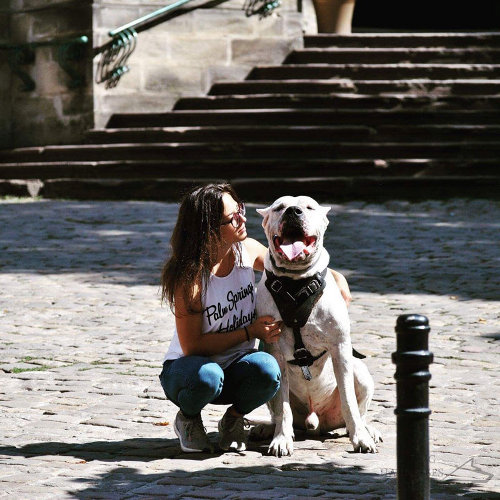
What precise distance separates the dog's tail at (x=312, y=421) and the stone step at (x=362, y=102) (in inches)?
424

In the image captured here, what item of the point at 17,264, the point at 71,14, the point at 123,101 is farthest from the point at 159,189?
the point at 17,264

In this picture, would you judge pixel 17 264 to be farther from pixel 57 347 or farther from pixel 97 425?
pixel 97 425

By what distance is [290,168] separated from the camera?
49.4ft

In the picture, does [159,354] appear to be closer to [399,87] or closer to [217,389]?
[217,389]

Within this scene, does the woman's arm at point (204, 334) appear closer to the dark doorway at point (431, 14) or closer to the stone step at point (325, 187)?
the stone step at point (325, 187)

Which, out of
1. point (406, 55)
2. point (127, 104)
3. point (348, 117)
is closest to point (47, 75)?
point (127, 104)

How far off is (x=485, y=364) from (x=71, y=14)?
37.1 ft

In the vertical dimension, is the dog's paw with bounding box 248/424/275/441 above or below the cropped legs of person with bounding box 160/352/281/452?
below

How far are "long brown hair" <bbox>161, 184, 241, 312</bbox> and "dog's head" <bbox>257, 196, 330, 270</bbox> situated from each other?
0.25m

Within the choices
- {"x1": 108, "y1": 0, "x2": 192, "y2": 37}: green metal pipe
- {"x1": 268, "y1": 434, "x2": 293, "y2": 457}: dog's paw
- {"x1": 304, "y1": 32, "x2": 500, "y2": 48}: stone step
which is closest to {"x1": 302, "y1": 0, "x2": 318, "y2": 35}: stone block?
{"x1": 304, "y1": 32, "x2": 500, "y2": 48}: stone step

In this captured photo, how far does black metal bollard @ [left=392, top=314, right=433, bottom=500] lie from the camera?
135 inches

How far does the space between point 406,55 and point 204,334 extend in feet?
40.2

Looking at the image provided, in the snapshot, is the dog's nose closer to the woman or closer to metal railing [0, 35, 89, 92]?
the woman

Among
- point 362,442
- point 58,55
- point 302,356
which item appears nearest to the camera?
point 362,442
